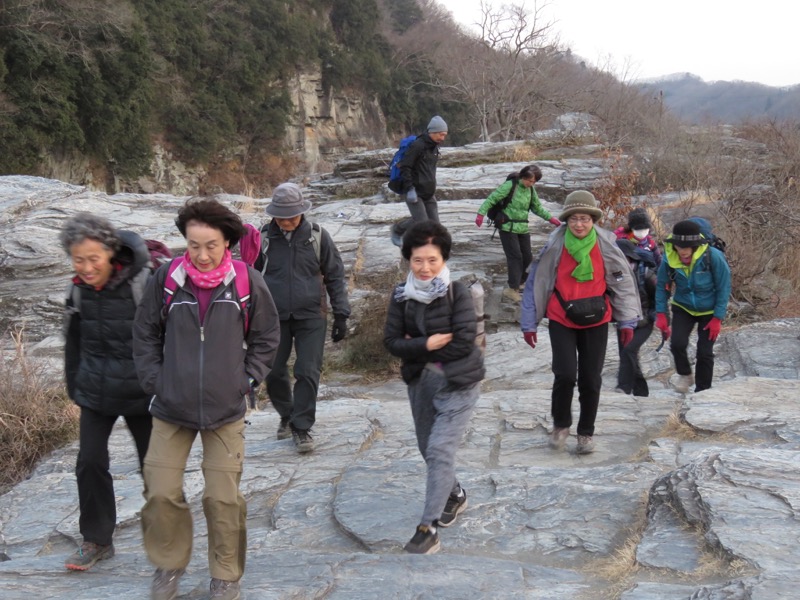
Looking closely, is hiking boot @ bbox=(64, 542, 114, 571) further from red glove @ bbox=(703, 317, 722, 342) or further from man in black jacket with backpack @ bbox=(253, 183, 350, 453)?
red glove @ bbox=(703, 317, 722, 342)

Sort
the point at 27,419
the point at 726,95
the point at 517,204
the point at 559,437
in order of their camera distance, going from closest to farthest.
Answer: the point at 559,437 → the point at 27,419 → the point at 517,204 → the point at 726,95

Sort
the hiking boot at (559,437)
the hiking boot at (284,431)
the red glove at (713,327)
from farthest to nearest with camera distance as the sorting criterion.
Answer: the red glove at (713,327), the hiking boot at (284,431), the hiking boot at (559,437)

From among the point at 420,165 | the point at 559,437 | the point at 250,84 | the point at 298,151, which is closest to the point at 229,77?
the point at 250,84

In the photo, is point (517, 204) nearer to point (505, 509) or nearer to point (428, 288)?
point (505, 509)

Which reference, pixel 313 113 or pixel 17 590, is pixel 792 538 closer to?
pixel 17 590

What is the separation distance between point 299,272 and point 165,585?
237 centimetres

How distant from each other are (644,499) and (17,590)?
313cm

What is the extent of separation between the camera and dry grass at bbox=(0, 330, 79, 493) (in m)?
5.90

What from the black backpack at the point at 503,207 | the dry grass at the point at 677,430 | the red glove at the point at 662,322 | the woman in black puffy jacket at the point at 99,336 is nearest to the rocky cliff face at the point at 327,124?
the black backpack at the point at 503,207

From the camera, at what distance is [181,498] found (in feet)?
10.4

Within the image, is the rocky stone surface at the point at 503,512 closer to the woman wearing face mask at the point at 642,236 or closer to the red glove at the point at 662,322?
the red glove at the point at 662,322

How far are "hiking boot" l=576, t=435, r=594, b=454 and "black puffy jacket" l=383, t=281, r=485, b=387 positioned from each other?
5.84ft

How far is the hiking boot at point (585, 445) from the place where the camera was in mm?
5117

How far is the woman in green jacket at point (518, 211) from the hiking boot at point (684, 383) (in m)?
2.82
